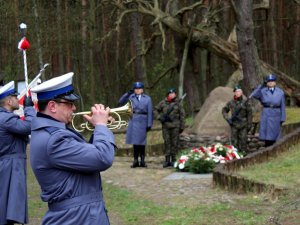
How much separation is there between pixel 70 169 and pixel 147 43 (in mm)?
20245

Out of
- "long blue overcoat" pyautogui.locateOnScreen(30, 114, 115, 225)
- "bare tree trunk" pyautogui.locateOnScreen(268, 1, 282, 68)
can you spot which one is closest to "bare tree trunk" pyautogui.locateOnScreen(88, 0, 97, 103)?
"bare tree trunk" pyautogui.locateOnScreen(268, 1, 282, 68)

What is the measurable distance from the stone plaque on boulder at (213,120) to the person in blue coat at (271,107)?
234 centimetres

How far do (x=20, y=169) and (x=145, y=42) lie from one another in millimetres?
17720

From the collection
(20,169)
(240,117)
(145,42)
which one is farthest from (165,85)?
(20,169)

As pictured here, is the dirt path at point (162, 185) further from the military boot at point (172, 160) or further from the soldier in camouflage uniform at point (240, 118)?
the soldier in camouflage uniform at point (240, 118)

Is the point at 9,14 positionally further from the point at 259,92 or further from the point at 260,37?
the point at 260,37

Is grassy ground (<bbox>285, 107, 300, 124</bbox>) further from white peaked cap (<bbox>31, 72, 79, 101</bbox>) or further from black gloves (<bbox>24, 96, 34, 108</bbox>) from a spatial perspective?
white peaked cap (<bbox>31, 72, 79, 101</bbox>)

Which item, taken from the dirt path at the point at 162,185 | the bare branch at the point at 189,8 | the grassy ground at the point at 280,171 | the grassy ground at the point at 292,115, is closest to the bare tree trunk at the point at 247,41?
the grassy ground at the point at 292,115

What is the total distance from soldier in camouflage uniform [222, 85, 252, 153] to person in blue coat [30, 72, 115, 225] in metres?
9.67

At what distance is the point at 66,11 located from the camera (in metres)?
25.5

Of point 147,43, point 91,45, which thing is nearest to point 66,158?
point 147,43

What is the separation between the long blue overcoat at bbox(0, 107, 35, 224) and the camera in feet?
20.7

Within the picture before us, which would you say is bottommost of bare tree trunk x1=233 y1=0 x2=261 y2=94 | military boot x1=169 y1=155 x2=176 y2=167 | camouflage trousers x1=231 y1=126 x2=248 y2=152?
military boot x1=169 y1=155 x2=176 y2=167

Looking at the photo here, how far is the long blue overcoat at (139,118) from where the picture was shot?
13695mm
